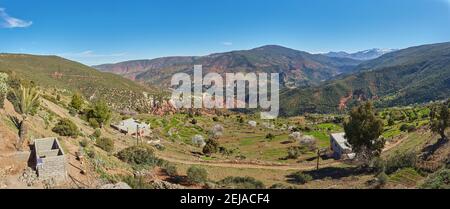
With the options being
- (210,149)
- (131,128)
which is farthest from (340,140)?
(131,128)

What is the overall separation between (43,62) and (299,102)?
412ft

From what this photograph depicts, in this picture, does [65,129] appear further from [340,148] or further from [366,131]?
[340,148]

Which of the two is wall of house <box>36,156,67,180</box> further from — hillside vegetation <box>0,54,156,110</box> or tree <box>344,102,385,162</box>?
hillside vegetation <box>0,54,156,110</box>

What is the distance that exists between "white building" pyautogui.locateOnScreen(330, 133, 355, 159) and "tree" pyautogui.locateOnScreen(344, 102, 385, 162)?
4621 millimetres

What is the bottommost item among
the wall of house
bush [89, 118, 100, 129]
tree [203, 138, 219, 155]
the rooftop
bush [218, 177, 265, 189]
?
tree [203, 138, 219, 155]

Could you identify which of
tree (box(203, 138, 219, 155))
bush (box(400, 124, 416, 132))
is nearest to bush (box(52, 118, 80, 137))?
tree (box(203, 138, 219, 155))

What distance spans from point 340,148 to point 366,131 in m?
11.1

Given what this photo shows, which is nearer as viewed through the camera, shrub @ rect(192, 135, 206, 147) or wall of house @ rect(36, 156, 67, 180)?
wall of house @ rect(36, 156, 67, 180)

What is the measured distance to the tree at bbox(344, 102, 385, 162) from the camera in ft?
117

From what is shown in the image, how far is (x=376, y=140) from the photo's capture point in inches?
1441

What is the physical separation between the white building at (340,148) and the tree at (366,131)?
4.62 metres

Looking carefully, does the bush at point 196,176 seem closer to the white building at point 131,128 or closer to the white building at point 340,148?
the white building at point 340,148

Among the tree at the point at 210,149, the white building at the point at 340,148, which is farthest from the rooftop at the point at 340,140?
the tree at the point at 210,149
